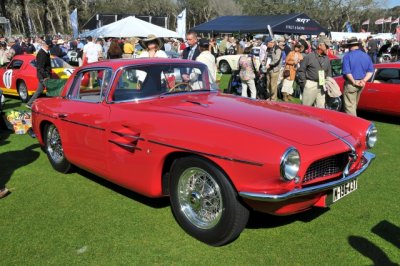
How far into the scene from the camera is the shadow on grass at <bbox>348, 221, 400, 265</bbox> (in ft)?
11.0

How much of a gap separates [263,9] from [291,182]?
77599 mm

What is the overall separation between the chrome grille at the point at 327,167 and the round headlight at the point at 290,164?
0.24m

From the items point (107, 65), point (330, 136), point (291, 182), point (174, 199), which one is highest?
point (107, 65)

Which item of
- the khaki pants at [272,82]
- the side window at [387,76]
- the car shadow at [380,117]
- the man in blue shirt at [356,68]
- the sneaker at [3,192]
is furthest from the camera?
the khaki pants at [272,82]

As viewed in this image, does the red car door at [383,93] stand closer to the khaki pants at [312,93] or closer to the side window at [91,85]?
the khaki pants at [312,93]

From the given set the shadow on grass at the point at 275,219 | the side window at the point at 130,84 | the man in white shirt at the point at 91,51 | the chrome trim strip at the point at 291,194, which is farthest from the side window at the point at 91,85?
the man in white shirt at the point at 91,51

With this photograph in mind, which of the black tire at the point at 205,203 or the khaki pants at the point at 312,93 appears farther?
the khaki pants at the point at 312,93

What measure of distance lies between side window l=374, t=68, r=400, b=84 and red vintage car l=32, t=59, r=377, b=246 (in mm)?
5342

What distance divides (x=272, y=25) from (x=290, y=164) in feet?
67.5

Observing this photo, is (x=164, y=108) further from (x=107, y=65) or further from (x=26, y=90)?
(x=26, y=90)

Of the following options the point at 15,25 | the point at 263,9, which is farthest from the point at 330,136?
the point at 15,25

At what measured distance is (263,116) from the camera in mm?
3758

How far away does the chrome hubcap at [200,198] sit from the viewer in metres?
3.49

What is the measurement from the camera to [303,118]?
3850 millimetres
